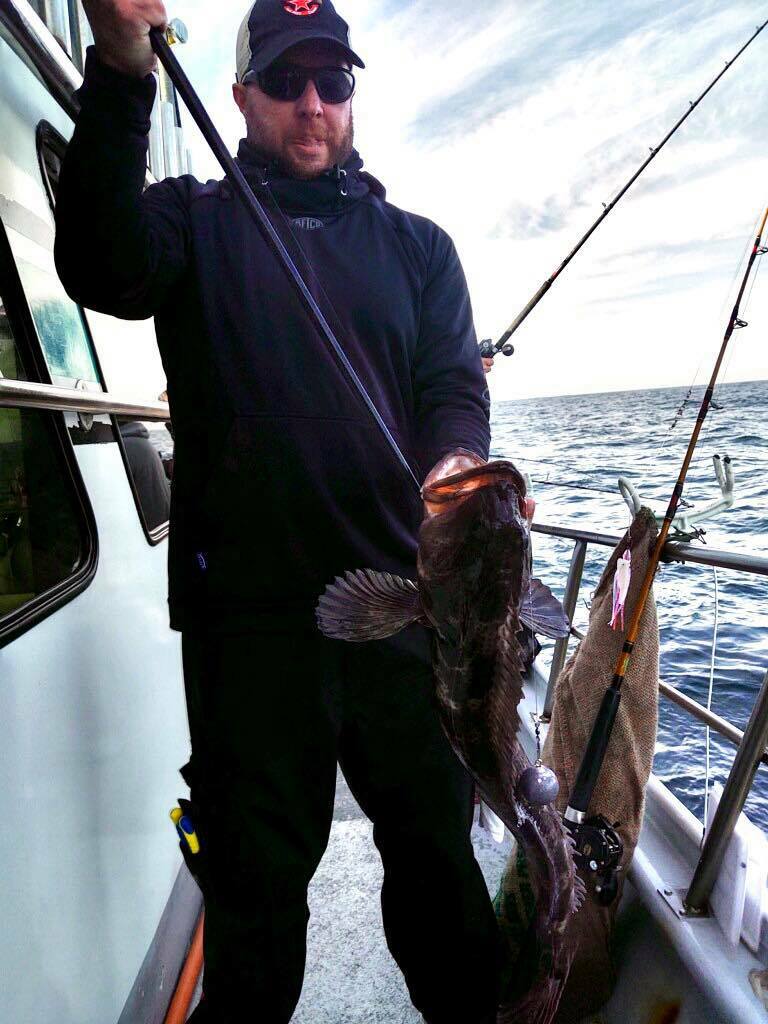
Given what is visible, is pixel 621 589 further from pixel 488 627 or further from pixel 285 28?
pixel 285 28

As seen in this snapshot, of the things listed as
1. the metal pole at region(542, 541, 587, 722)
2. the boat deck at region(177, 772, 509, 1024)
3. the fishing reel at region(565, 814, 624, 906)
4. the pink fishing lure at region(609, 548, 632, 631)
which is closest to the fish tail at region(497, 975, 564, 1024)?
the fishing reel at region(565, 814, 624, 906)

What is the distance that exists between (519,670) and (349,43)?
5.68 ft

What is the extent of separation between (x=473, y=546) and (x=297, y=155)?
3.99 feet

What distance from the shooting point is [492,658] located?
4.75 feet

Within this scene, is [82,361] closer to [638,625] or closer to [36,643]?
[36,643]

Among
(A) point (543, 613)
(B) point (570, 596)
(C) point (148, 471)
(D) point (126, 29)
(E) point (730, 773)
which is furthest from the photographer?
(B) point (570, 596)

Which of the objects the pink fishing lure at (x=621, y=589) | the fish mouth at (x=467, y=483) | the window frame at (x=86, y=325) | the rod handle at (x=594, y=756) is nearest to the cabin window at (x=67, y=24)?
the window frame at (x=86, y=325)

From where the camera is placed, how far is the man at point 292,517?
5.08ft

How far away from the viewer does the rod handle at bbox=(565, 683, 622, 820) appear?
7.12 ft

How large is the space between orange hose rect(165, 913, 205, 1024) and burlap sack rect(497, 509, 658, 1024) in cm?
106

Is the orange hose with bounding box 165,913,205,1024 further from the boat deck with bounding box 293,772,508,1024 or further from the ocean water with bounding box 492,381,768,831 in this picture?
the ocean water with bounding box 492,381,768,831

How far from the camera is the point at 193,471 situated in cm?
160

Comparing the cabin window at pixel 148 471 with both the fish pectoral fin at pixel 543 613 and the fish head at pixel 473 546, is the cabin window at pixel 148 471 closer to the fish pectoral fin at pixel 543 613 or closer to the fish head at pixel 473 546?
the fish head at pixel 473 546

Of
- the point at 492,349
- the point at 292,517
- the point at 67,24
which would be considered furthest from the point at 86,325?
the point at 492,349
